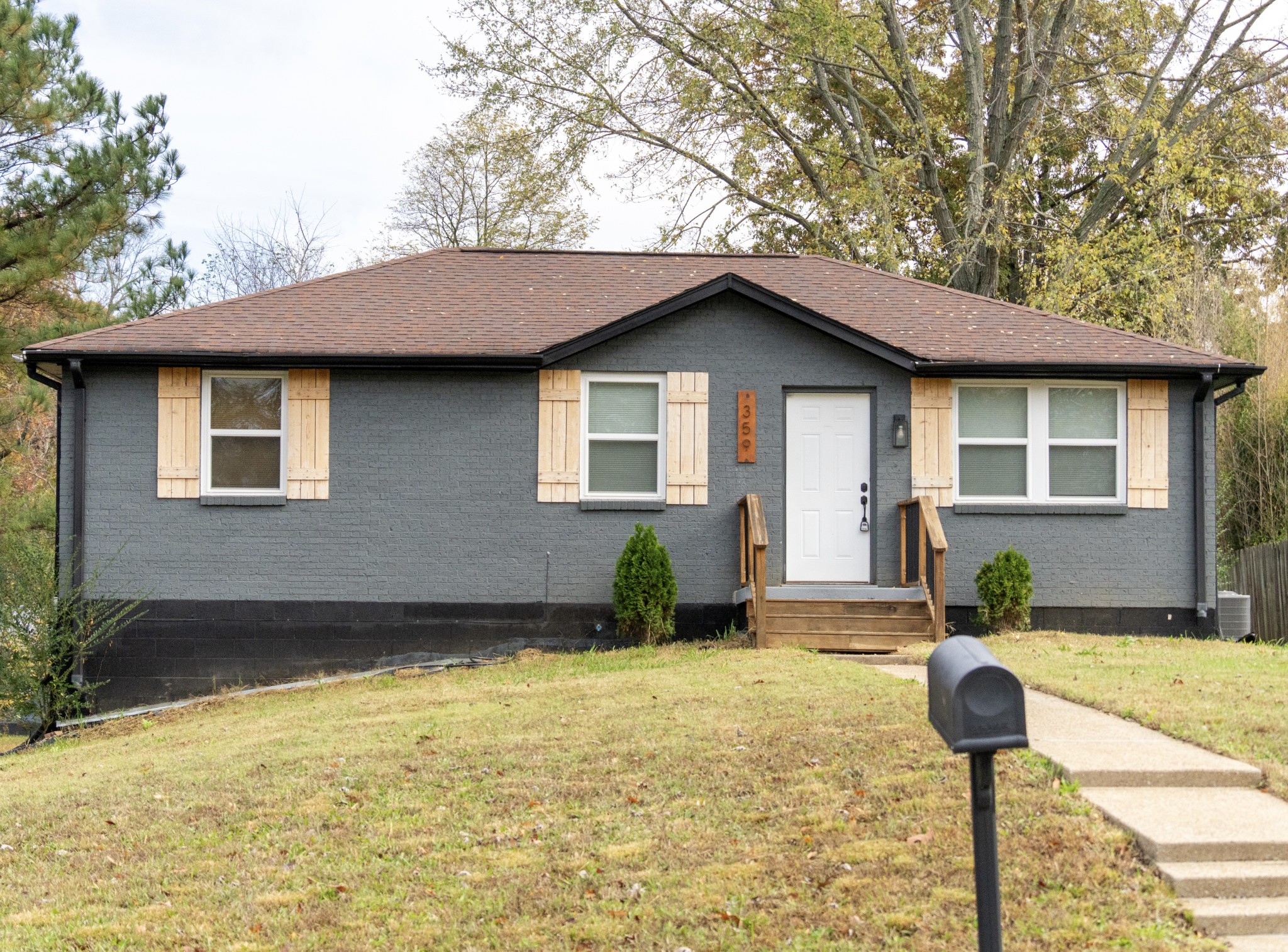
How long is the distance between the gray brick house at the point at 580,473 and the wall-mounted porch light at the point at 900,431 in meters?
0.03

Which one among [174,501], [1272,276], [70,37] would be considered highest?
[70,37]

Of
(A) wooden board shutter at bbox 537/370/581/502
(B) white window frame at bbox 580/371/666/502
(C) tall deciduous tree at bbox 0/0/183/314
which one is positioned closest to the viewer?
(A) wooden board shutter at bbox 537/370/581/502

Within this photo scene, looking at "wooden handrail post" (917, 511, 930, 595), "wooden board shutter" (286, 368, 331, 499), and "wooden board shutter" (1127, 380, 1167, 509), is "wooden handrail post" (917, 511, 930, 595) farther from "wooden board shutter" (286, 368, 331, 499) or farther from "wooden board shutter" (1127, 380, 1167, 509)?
"wooden board shutter" (286, 368, 331, 499)

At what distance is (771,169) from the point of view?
24.4m

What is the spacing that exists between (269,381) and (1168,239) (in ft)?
54.6

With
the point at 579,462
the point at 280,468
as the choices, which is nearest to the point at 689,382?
the point at 579,462

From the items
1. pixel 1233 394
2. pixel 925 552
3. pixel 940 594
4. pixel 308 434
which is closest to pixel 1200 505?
pixel 1233 394

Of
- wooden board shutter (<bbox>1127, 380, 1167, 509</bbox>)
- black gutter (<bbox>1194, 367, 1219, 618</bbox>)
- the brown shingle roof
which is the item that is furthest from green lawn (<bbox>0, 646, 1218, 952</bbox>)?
black gutter (<bbox>1194, 367, 1219, 618</bbox>)

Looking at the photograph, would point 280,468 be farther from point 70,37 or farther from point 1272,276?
point 1272,276

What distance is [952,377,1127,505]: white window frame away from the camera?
12.6m

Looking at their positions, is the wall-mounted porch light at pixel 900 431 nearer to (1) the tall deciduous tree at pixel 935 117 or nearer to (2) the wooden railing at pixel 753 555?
(2) the wooden railing at pixel 753 555

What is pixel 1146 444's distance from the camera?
41.4ft

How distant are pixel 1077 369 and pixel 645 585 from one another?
510 centimetres

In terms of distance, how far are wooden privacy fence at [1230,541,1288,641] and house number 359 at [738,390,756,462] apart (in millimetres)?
7506
